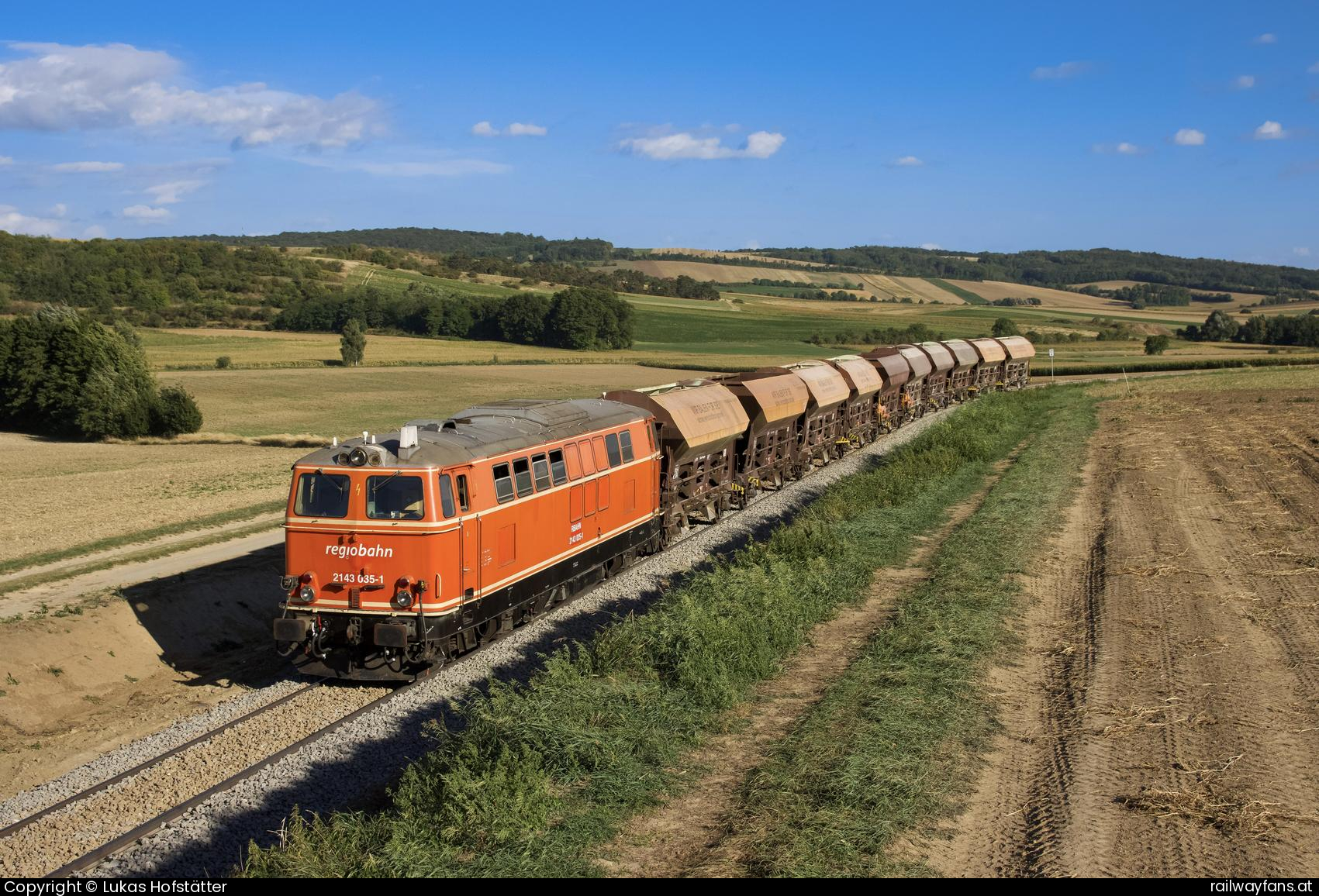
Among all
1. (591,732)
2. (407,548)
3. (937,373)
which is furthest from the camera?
(937,373)

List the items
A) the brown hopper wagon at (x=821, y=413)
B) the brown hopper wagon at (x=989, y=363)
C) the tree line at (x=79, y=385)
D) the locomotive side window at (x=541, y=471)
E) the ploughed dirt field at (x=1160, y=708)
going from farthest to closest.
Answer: the brown hopper wagon at (x=989, y=363) → the tree line at (x=79, y=385) → the brown hopper wagon at (x=821, y=413) → the locomotive side window at (x=541, y=471) → the ploughed dirt field at (x=1160, y=708)

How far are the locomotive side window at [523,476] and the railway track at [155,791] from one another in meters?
3.32

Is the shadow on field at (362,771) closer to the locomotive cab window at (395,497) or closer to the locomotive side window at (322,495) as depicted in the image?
the locomotive cab window at (395,497)

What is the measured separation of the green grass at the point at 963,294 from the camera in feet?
525

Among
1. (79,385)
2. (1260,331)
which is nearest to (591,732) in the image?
(79,385)

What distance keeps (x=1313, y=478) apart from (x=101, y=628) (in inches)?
1164

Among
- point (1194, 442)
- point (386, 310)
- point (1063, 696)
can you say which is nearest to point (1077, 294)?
point (386, 310)

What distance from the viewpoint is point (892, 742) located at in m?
10.4

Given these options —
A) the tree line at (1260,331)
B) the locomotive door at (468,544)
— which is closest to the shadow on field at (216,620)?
the locomotive door at (468,544)

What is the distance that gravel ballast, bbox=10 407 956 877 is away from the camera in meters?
9.87

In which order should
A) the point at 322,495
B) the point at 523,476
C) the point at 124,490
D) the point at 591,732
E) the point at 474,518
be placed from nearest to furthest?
1. the point at 591,732
2. the point at 322,495
3. the point at 474,518
4. the point at 523,476
5. the point at 124,490

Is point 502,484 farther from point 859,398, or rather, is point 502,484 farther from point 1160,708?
point 859,398

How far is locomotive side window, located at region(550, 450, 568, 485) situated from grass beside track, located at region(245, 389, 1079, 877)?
103 inches

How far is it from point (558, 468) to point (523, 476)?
1200mm
